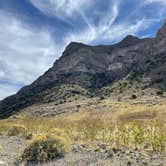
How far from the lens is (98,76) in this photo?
550 feet

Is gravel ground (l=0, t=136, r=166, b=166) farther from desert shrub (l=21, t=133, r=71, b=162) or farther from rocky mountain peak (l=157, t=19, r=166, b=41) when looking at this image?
rocky mountain peak (l=157, t=19, r=166, b=41)

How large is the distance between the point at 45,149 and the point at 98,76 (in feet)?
506

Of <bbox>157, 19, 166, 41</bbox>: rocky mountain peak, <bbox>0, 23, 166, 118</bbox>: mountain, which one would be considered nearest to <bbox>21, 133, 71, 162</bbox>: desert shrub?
<bbox>0, 23, 166, 118</bbox>: mountain

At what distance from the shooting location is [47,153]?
13531mm

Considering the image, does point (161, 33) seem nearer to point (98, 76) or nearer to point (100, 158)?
point (98, 76)

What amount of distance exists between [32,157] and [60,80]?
147 m

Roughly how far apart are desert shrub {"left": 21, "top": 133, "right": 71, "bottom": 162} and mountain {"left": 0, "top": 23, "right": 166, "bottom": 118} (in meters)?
81.2

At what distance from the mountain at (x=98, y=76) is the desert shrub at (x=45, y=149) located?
266 feet

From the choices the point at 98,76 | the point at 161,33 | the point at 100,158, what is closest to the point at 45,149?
the point at 100,158

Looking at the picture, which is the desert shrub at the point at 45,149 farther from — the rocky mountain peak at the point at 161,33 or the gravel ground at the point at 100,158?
the rocky mountain peak at the point at 161,33

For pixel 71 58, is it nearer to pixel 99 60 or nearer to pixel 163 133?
pixel 99 60

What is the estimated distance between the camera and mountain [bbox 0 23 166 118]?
381 ft

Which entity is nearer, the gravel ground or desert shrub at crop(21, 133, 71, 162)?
the gravel ground

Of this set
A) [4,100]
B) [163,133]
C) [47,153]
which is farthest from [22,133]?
[4,100]
